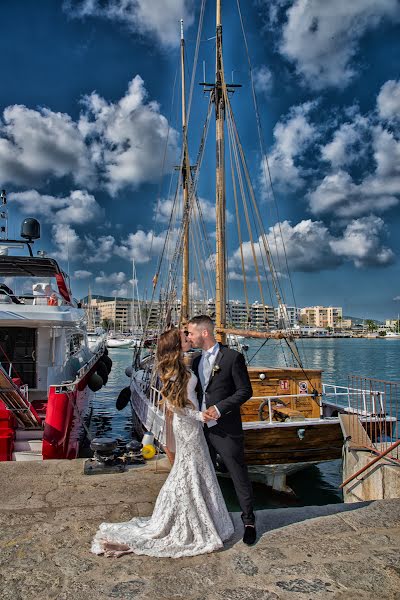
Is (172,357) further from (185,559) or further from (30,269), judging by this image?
(30,269)

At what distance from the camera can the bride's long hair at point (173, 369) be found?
4.11m

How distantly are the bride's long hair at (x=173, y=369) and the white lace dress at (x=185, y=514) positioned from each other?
0.11 m

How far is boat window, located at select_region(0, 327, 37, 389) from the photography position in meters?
12.5

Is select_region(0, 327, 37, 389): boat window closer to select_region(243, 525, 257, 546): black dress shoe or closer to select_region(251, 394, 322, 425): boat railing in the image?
select_region(251, 394, 322, 425): boat railing

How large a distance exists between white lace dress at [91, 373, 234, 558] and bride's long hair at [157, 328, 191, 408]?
0.11 m

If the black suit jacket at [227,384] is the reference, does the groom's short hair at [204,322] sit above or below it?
above

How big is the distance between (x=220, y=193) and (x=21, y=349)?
7319mm

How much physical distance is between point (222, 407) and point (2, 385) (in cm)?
605

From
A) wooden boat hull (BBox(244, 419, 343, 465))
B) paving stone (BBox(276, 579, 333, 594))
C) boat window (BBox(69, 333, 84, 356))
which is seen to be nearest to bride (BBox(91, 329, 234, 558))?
paving stone (BBox(276, 579, 333, 594))

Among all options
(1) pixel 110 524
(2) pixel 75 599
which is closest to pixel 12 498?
(1) pixel 110 524

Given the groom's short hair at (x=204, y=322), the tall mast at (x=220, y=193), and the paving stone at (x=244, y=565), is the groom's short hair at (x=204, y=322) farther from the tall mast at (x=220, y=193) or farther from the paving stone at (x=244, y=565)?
the tall mast at (x=220, y=193)

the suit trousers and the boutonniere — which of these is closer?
the suit trousers

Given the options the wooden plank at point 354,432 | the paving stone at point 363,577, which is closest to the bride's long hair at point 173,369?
the paving stone at point 363,577

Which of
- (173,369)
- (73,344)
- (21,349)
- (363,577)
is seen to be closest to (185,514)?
(173,369)
